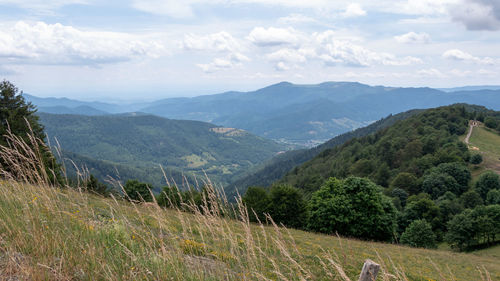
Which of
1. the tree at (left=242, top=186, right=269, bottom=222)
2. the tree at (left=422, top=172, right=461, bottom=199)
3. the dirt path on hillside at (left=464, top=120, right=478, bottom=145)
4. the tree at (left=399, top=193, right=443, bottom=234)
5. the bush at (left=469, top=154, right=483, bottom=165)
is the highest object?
the dirt path on hillside at (left=464, top=120, right=478, bottom=145)

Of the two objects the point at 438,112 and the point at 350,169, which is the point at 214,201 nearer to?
the point at 350,169

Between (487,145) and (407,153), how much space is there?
2021cm

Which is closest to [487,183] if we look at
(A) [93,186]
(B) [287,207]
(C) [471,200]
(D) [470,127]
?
(C) [471,200]

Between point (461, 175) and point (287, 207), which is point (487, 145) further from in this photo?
point (287, 207)

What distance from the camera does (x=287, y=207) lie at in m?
41.5

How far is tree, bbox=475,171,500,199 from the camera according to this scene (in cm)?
5800

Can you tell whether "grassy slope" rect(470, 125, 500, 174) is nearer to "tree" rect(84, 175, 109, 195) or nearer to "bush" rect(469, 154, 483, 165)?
"bush" rect(469, 154, 483, 165)

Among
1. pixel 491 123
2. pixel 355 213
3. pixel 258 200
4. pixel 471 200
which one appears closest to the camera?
pixel 355 213

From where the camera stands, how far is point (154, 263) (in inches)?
162

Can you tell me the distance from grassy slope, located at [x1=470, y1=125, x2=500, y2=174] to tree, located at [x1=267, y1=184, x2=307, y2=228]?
52.6 m

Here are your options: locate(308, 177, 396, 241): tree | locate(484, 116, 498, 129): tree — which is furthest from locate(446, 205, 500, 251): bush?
locate(484, 116, 498, 129): tree

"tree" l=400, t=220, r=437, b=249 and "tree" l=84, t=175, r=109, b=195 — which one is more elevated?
"tree" l=84, t=175, r=109, b=195

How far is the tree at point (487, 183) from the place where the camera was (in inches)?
2283

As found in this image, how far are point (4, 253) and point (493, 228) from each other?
52.0m
